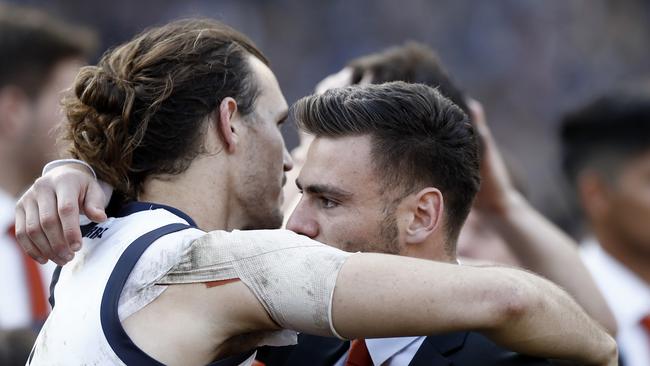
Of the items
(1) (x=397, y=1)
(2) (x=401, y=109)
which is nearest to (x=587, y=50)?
(1) (x=397, y=1)

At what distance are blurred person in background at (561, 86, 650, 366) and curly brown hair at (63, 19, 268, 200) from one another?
117 inches

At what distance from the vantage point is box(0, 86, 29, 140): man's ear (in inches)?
233

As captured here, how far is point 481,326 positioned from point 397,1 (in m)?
11.3

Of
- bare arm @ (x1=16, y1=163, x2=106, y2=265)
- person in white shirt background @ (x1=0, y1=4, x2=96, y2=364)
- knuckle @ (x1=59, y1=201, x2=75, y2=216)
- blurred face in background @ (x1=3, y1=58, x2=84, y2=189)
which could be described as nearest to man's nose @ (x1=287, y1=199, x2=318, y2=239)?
bare arm @ (x1=16, y1=163, x2=106, y2=265)

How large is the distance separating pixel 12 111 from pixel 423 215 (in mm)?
3459

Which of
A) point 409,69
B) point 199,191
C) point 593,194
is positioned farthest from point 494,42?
point 199,191

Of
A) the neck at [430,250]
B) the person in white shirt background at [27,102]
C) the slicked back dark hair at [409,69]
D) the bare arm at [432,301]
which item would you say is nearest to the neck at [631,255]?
the slicked back dark hair at [409,69]

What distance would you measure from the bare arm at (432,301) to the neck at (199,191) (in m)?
0.63

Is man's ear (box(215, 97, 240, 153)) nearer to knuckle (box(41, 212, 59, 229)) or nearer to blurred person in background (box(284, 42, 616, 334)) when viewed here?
knuckle (box(41, 212, 59, 229))

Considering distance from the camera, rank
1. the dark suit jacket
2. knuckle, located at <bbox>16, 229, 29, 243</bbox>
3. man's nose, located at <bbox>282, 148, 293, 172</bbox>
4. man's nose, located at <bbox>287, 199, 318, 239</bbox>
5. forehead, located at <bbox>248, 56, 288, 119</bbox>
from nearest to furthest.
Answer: knuckle, located at <bbox>16, 229, 29, 243</bbox>
the dark suit jacket
man's nose, located at <bbox>287, 199, 318, 239</bbox>
forehead, located at <bbox>248, 56, 288, 119</bbox>
man's nose, located at <bbox>282, 148, 293, 172</bbox>

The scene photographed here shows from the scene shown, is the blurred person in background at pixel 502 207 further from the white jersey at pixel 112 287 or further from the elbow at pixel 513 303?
the elbow at pixel 513 303

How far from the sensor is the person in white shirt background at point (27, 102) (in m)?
5.55

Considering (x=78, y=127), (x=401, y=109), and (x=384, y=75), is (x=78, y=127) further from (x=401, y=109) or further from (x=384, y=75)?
(x=384, y=75)

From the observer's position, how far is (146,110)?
3072 mm
